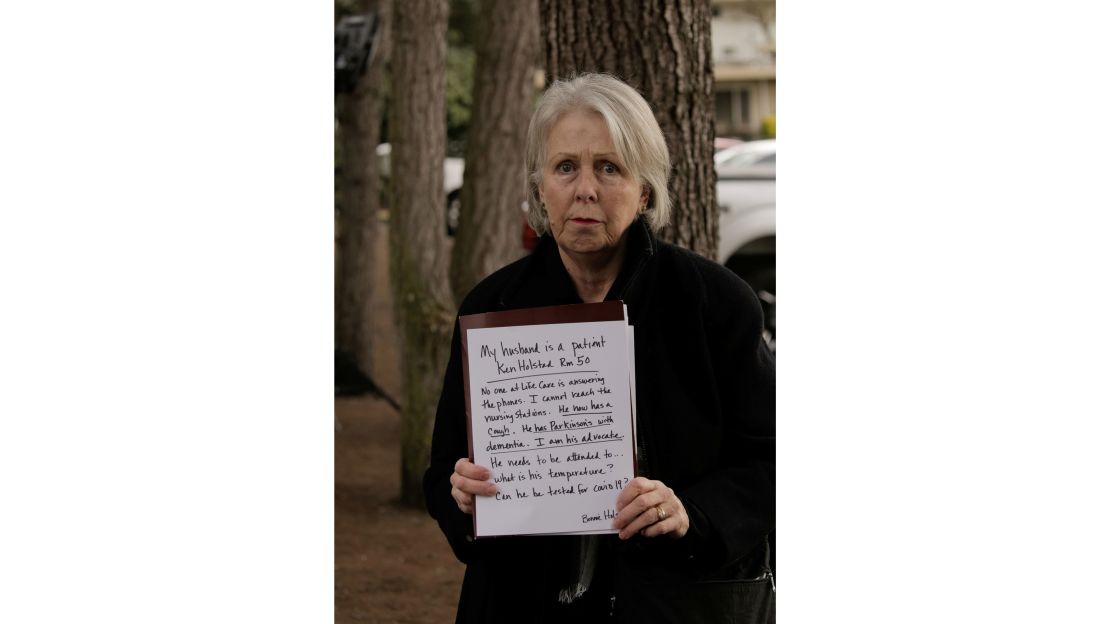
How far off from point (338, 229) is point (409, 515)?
3778 mm

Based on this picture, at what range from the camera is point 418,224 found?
7.83 m

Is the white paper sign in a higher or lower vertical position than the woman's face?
lower

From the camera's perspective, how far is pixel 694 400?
255 centimetres

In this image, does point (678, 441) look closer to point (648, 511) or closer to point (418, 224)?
point (648, 511)

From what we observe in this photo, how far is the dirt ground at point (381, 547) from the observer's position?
6367 millimetres

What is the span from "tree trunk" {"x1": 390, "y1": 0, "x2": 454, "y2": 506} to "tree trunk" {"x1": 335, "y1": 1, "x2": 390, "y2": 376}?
279 centimetres

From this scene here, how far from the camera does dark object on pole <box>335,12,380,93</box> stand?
31.7ft

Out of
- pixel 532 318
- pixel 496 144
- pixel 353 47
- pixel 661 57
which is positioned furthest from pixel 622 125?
pixel 353 47

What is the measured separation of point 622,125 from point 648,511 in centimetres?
72

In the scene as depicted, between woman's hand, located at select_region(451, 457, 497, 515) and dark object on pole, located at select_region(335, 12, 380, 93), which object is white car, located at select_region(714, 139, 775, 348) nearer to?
dark object on pole, located at select_region(335, 12, 380, 93)

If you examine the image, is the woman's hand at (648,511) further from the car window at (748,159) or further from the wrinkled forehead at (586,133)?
the car window at (748,159)

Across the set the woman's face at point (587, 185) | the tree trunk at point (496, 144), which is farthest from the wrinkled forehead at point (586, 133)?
the tree trunk at point (496, 144)

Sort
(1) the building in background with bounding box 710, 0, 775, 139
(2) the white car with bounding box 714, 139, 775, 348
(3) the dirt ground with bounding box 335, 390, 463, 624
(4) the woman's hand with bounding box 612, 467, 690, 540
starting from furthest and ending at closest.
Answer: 1. (1) the building in background with bounding box 710, 0, 775, 139
2. (2) the white car with bounding box 714, 139, 775, 348
3. (3) the dirt ground with bounding box 335, 390, 463, 624
4. (4) the woman's hand with bounding box 612, 467, 690, 540

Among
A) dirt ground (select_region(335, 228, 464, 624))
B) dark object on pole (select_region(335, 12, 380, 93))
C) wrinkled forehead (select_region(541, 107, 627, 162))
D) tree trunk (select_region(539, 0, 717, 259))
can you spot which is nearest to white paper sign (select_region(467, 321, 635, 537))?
wrinkled forehead (select_region(541, 107, 627, 162))
